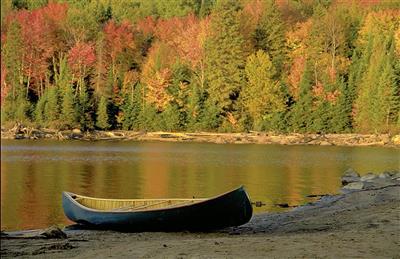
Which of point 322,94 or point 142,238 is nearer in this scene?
point 142,238

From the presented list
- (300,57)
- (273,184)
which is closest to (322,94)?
(300,57)

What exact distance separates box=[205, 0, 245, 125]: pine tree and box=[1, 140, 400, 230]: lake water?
21.9 m

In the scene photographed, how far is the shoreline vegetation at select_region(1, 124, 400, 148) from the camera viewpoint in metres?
45.8

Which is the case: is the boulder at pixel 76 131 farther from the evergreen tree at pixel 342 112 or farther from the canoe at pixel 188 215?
the canoe at pixel 188 215

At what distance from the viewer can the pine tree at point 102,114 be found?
5509cm

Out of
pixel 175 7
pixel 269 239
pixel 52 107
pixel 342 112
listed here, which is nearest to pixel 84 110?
pixel 52 107

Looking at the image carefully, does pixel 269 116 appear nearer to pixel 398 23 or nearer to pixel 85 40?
pixel 398 23

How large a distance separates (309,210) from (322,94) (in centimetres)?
4377

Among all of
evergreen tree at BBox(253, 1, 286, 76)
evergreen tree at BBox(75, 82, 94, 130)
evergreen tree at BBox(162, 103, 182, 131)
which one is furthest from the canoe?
evergreen tree at BBox(253, 1, 286, 76)

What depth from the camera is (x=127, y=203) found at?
12547 millimetres

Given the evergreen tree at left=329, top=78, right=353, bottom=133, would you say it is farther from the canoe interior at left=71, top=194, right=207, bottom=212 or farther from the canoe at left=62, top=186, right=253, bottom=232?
the canoe at left=62, top=186, right=253, bottom=232

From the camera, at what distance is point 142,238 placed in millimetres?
10062

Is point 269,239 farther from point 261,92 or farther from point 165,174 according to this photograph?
point 261,92

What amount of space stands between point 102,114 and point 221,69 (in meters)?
12.6
